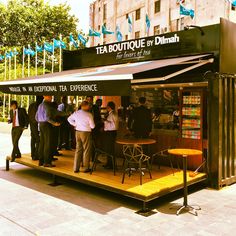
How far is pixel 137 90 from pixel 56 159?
336cm

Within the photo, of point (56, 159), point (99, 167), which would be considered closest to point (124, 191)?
point (99, 167)

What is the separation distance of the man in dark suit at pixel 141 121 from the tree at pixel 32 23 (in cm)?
3159

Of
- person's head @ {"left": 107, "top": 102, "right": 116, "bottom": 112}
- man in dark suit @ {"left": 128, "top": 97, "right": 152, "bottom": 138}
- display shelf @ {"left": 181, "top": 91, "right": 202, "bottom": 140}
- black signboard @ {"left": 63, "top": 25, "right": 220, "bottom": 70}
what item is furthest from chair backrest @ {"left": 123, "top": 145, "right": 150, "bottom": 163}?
black signboard @ {"left": 63, "top": 25, "right": 220, "bottom": 70}

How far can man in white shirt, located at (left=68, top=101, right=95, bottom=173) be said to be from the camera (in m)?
7.52

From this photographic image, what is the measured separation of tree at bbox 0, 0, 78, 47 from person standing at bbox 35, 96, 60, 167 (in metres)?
30.7

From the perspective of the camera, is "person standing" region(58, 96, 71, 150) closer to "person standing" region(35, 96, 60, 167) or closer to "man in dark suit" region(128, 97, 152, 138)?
"person standing" region(35, 96, 60, 167)

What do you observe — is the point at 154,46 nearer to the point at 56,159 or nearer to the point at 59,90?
the point at 59,90

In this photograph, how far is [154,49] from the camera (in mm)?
9055

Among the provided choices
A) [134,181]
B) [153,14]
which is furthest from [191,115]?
[153,14]

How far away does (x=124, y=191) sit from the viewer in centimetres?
621

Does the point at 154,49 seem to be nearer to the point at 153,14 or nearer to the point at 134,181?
the point at 134,181

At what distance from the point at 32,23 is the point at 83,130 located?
32.8m

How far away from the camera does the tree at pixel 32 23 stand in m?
37.1

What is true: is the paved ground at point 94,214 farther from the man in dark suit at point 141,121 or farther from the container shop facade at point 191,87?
the man in dark suit at point 141,121
